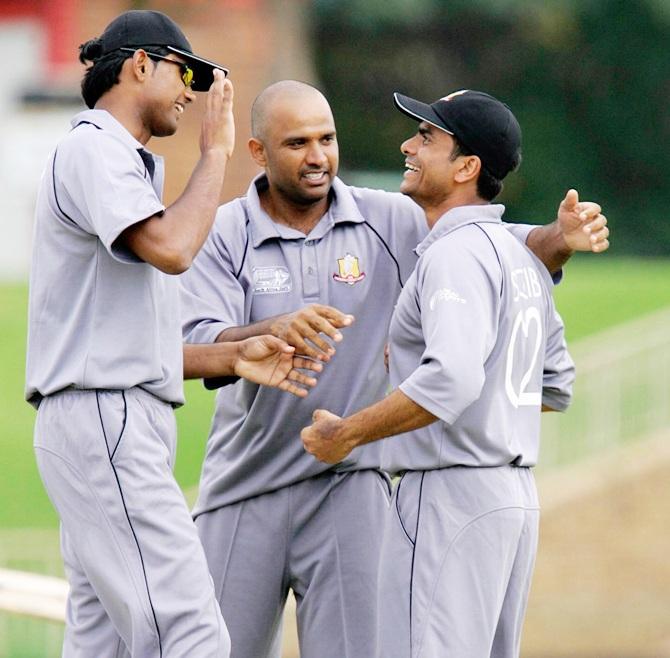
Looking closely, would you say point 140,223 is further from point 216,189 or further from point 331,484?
point 331,484

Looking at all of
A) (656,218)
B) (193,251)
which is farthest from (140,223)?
(656,218)

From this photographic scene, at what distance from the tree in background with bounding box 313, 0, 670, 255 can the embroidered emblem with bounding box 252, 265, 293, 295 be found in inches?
1134

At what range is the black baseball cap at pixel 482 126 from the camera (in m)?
4.91

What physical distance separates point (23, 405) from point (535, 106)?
21130 millimetres

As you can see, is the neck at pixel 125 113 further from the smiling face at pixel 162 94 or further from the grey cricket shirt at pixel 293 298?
the grey cricket shirt at pixel 293 298

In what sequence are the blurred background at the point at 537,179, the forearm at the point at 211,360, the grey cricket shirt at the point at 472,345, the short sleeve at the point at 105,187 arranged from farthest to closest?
1. the blurred background at the point at 537,179
2. the forearm at the point at 211,360
3. the grey cricket shirt at the point at 472,345
4. the short sleeve at the point at 105,187

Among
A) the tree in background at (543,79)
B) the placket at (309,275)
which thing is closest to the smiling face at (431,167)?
the placket at (309,275)

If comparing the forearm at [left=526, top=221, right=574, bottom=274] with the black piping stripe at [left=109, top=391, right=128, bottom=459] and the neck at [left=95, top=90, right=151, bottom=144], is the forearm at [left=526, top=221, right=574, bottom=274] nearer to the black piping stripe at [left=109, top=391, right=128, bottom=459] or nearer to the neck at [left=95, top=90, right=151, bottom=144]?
the neck at [left=95, top=90, right=151, bottom=144]

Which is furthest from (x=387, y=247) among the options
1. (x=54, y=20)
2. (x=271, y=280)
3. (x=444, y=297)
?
(x=54, y=20)

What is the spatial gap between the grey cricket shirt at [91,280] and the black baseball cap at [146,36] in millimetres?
230

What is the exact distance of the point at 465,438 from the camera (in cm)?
474

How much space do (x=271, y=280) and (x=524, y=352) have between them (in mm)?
997

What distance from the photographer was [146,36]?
474 cm

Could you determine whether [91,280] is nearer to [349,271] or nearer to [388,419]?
[388,419]
